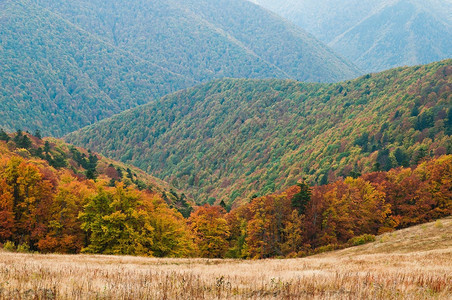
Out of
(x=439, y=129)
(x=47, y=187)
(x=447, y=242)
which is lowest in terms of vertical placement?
(x=447, y=242)

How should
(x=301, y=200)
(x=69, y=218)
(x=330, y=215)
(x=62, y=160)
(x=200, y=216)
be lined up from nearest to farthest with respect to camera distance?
(x=69, y=218)
(x=330, y=215)
(x=301, y=200)
(x=200, y=216)
(x=62, y=160)

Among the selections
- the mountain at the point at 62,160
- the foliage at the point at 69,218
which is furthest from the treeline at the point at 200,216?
the mountain at the point at 62,160

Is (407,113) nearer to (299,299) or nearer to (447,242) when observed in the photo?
(447,242)

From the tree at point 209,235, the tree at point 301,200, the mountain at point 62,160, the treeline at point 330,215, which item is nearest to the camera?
the treeline at point 330,215

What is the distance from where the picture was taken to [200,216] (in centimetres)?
7475

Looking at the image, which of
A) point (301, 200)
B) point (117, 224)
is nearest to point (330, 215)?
point (301, 200)

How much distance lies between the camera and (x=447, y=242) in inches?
1286

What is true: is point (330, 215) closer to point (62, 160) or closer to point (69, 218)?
point (69, 218)

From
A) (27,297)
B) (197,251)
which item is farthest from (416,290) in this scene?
(197,251)

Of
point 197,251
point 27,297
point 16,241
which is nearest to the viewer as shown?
point 27,297

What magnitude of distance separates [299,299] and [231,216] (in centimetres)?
8225

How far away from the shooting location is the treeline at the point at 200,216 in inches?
1889

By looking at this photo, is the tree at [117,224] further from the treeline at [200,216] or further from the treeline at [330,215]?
the treeline at [330,215]

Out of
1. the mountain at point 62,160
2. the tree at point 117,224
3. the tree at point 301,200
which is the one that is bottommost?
the tree at point 117,224
